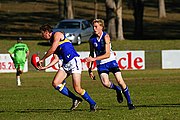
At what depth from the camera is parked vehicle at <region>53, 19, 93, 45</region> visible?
45.3 meters

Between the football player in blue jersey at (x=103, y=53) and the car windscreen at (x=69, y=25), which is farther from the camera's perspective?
the car windscreen at (x=69, y=25)

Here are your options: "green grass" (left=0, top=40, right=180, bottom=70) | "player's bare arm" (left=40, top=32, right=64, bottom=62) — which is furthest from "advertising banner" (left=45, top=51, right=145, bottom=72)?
"player's bare arm" (left=40, top=32, right=64, bottom=62)

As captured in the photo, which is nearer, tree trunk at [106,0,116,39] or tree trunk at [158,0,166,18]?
tree trunk at [106,0,116,39]

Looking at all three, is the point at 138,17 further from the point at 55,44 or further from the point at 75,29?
the point at 55,44

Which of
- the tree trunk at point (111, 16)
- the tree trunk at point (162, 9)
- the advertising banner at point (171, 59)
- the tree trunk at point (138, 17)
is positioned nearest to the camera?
the advertising banner at point (171, 59)

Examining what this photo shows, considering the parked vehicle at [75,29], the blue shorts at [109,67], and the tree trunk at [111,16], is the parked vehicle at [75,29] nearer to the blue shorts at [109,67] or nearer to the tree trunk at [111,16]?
the tree trunk at [111,16]

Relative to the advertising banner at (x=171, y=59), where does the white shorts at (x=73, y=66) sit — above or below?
above

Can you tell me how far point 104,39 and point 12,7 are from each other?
6400 centimetres

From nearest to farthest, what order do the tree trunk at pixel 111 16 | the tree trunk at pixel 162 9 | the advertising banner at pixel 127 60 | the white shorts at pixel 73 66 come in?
1. the white shorts at pixel 73 66
2. the advertising banner at pixel 127 60
3. the tree trunk at pixel 111 16
4. the tree trunk at pixel 162 9

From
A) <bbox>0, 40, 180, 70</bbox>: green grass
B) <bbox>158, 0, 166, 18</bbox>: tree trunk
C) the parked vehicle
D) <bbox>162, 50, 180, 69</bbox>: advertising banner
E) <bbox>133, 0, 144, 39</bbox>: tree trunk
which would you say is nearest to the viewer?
<bbox>162, 50, 180, 69</bbox>: advertising banner

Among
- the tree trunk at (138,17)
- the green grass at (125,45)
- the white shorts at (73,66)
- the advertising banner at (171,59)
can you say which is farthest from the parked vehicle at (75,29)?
the white shorts at (73,66)

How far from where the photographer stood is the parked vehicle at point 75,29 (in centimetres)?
4529

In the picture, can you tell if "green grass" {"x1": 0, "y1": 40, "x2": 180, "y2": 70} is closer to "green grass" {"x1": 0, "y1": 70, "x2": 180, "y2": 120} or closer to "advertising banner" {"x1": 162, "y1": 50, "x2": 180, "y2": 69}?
"advertising banner" {"x1": 162, "y1": 50, "x2": 180, "y2": 69}

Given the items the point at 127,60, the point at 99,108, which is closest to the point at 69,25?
the point at 127,60
